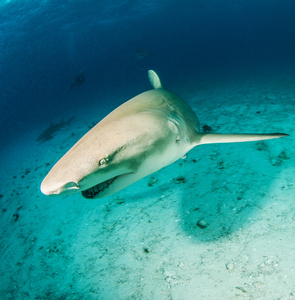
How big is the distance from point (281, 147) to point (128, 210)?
10.5 ft

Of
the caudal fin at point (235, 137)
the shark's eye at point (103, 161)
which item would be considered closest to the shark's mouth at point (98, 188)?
the shark's eye at point (103, 161)

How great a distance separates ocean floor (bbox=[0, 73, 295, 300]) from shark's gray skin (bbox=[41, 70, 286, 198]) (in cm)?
111

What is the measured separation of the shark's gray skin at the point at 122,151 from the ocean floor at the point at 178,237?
1.11m

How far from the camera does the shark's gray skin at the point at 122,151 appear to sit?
1.63 metres

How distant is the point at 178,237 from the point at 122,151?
175 centimetres

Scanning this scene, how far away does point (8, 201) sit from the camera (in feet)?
22.5

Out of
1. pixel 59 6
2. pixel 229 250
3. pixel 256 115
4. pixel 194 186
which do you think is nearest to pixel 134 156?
pixel 229 250

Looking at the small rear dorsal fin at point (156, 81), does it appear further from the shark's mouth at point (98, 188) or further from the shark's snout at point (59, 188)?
the shark's snout at point (59, 188)

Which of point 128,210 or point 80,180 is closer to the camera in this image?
point 80,180

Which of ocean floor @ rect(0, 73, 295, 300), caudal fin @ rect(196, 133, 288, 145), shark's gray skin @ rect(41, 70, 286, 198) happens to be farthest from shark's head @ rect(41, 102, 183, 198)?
ocean floor @ rect(0, 73, 295, 300)

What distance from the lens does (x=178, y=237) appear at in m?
2.94

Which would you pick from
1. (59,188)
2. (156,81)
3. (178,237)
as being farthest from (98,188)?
(156,81)

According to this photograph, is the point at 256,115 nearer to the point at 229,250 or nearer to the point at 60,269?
the point at 229,250

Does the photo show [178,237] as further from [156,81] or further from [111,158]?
[156,81]
